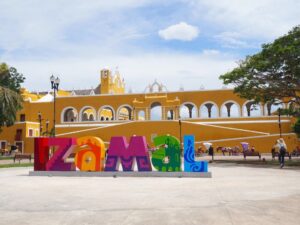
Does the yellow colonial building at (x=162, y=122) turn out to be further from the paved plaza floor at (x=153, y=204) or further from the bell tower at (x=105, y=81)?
the paved plaza floor at (x=153, y=204)

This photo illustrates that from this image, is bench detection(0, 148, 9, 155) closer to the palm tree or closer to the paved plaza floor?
the palm tree

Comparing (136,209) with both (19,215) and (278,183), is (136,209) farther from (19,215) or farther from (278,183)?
(278,183)

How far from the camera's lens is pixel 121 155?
14.3 meters

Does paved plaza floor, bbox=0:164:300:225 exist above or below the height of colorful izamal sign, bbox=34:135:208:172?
below

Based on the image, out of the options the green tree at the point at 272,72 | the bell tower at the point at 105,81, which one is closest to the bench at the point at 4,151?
the bell tower at the point at 105,81

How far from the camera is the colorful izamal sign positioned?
546 inches

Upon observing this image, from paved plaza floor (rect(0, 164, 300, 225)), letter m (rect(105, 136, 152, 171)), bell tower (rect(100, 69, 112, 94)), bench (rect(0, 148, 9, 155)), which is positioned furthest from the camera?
bell tower (rect(100, 69, 112, 94))

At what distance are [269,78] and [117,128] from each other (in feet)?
73.3

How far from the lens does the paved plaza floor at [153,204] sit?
597cm

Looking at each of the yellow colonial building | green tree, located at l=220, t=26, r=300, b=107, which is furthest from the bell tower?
green tree, located at l=220, t=26, r=300, b=107

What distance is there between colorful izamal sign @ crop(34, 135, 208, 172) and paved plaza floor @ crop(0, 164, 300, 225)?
3.41 meters

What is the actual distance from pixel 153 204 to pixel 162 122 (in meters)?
32.4

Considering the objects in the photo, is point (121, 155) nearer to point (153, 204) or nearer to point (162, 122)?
point (153, 204)

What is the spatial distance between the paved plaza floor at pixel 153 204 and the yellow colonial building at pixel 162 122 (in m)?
27.5
